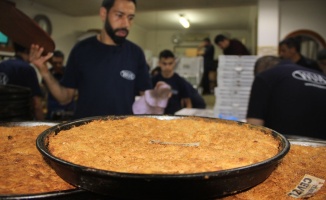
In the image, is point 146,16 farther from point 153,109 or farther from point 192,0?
point 153,109

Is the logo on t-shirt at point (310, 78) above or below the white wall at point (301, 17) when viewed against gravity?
below

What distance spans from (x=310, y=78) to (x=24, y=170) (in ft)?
6.05

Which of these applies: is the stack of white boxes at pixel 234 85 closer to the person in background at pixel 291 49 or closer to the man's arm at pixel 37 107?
the person in background at pixel 291 49

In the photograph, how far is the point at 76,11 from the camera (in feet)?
23.6

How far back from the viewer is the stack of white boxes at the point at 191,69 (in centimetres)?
691

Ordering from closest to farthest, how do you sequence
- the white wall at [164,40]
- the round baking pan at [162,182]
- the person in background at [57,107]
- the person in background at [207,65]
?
the round baking pan at [162,182] < the person in background at [57,107] < the person in background at [207,65] < the white wall at [164,40]

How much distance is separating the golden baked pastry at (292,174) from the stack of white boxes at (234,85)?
8.14 feet

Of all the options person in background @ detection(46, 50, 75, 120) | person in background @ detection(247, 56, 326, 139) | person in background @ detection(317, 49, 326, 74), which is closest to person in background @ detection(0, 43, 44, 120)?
person in background @ detection(46, 50, 75, 120)

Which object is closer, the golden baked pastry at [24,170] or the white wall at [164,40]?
the golden baked pastry at [24,170]

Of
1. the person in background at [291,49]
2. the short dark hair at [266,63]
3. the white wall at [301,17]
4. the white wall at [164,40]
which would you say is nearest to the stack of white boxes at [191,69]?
the white wall at [301,17]

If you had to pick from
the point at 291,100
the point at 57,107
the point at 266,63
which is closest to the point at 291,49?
the point at 266,63

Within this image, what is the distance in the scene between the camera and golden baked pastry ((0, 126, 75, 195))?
639 millimetres

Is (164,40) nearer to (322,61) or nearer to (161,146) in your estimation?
(322,61)

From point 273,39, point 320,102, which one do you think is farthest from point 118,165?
point 273,39
